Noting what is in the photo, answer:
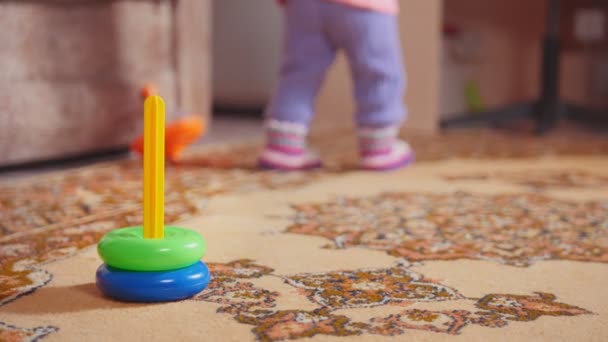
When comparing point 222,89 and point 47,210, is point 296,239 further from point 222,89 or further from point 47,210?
point 222,89

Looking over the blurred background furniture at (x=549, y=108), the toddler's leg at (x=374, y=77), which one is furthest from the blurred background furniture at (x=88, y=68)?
the blurred background furniture at (x=549, y=108)

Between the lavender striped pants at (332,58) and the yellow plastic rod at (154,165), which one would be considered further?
the lavender striped pants at (332,58)

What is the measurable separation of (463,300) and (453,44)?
215cm

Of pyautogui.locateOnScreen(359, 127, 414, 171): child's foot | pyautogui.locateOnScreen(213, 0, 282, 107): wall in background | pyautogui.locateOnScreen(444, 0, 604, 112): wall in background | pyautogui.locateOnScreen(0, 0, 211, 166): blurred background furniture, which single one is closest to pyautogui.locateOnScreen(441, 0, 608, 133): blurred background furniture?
pyautogui.locateOnScreen(444, 0, 604, 112): wall in background

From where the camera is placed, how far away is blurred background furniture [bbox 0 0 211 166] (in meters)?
1.56

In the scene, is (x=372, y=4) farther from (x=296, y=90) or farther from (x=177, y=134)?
(x=177, y=134)

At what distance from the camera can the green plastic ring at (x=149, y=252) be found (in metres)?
0.77

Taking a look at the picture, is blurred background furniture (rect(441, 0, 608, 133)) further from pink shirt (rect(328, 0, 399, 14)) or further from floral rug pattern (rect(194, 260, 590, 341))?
floral rug pattern (rect(194, 260, 590, 341))

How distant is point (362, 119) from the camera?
5.73 feet

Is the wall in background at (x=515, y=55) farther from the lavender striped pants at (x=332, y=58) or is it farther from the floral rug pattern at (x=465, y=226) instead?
the floral rug pattern at (x=465, y=226)

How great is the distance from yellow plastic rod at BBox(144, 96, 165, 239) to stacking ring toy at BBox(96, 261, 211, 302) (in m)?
0.04

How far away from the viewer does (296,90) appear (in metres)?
1.73

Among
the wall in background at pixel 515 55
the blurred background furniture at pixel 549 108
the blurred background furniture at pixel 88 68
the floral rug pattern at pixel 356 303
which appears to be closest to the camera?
the floral rug pattern at pixel 356 303

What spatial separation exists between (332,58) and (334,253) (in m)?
0.85
